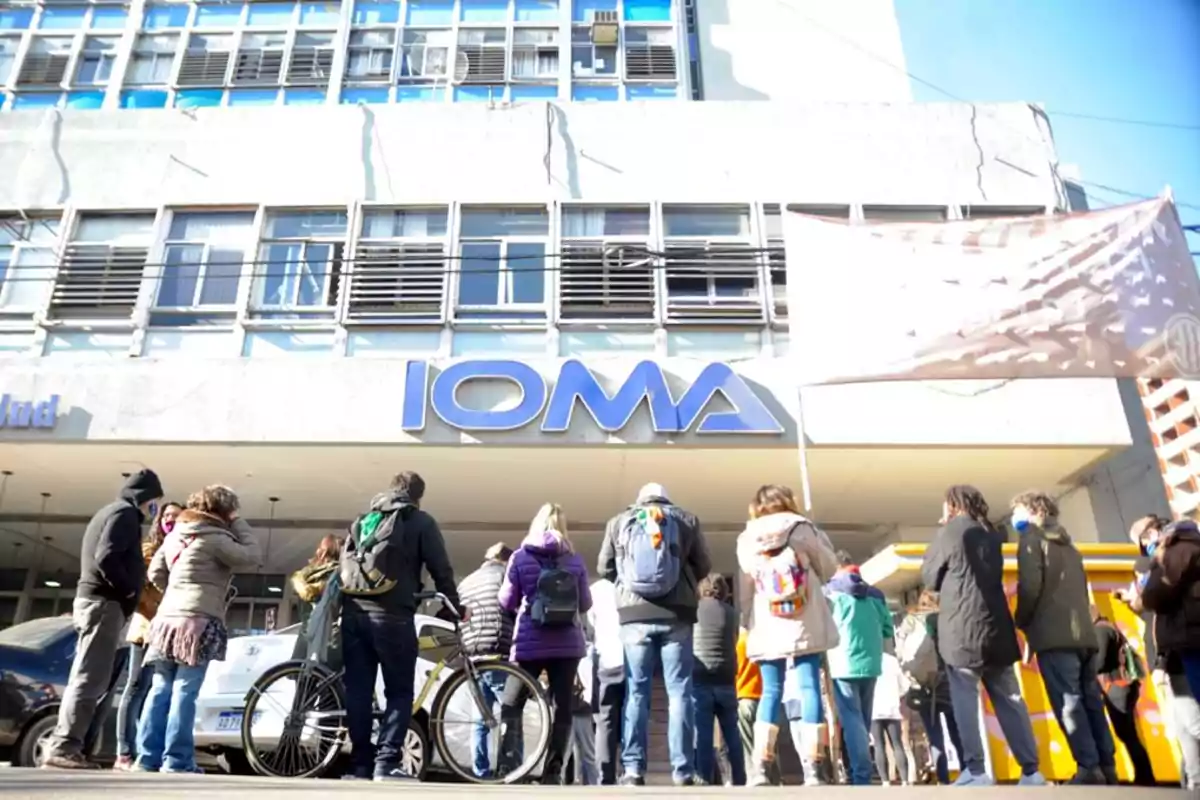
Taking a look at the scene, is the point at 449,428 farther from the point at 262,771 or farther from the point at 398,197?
the point at 262,771

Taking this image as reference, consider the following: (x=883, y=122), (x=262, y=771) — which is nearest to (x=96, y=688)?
(x=262, y=771)

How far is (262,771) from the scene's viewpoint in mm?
5629

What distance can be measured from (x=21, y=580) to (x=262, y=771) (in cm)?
1414

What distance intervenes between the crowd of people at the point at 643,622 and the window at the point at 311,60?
12345mm

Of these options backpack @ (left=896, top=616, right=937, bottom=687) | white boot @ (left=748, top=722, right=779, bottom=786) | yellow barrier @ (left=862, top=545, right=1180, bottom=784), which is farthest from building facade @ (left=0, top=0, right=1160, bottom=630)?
white boot @ (left=748, top=722, right=779, bottom=786)

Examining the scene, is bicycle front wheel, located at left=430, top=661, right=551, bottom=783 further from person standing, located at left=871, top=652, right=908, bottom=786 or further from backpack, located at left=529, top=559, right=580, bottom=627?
person standing, located at left=871, top=652, right=908, bottom=786

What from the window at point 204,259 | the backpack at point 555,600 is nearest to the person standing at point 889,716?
the backpack at point 555,600

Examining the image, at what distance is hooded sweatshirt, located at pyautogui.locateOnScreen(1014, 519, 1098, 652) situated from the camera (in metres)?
6.00

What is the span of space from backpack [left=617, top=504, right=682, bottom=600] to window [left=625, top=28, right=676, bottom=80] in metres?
12.4

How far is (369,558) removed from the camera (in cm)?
552

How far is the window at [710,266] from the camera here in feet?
40.8

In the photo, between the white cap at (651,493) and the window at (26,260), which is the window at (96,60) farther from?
the white cap at (651,493)

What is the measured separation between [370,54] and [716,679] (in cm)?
1363

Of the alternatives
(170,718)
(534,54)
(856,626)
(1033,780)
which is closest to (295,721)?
(170,718)
